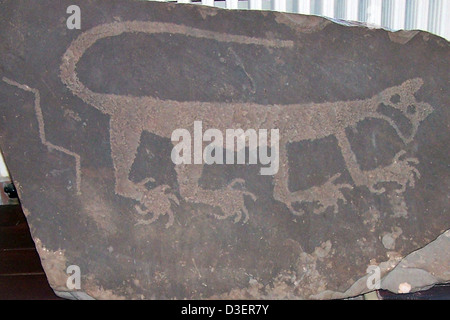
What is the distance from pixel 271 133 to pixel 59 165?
32.3 inches

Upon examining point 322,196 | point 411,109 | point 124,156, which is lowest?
point 322,196

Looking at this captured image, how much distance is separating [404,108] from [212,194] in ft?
2.67

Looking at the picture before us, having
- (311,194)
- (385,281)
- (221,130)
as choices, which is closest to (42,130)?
(221,130)

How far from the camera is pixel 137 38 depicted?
1.64m

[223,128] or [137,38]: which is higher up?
[137,38]

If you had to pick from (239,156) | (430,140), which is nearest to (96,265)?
(239,156)

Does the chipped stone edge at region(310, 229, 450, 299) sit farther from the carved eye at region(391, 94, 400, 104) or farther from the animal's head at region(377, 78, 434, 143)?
the carved eye at region(391, 94, 400, 104)

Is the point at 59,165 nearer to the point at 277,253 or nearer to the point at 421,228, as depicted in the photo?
the point at 277,253

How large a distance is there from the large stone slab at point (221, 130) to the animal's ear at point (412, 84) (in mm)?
12

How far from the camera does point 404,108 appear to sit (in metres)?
1.71

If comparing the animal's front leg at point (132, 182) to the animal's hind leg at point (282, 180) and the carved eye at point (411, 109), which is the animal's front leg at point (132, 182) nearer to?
the animal's hind leg at point (282, 180)

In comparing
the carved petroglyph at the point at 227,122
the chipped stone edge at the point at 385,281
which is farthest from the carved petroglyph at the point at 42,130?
the chipped stone edge at the point at 385,281

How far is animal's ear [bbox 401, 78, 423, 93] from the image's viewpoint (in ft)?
5.56

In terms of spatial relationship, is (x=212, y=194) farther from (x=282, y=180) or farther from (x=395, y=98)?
(x=395, y=98)
